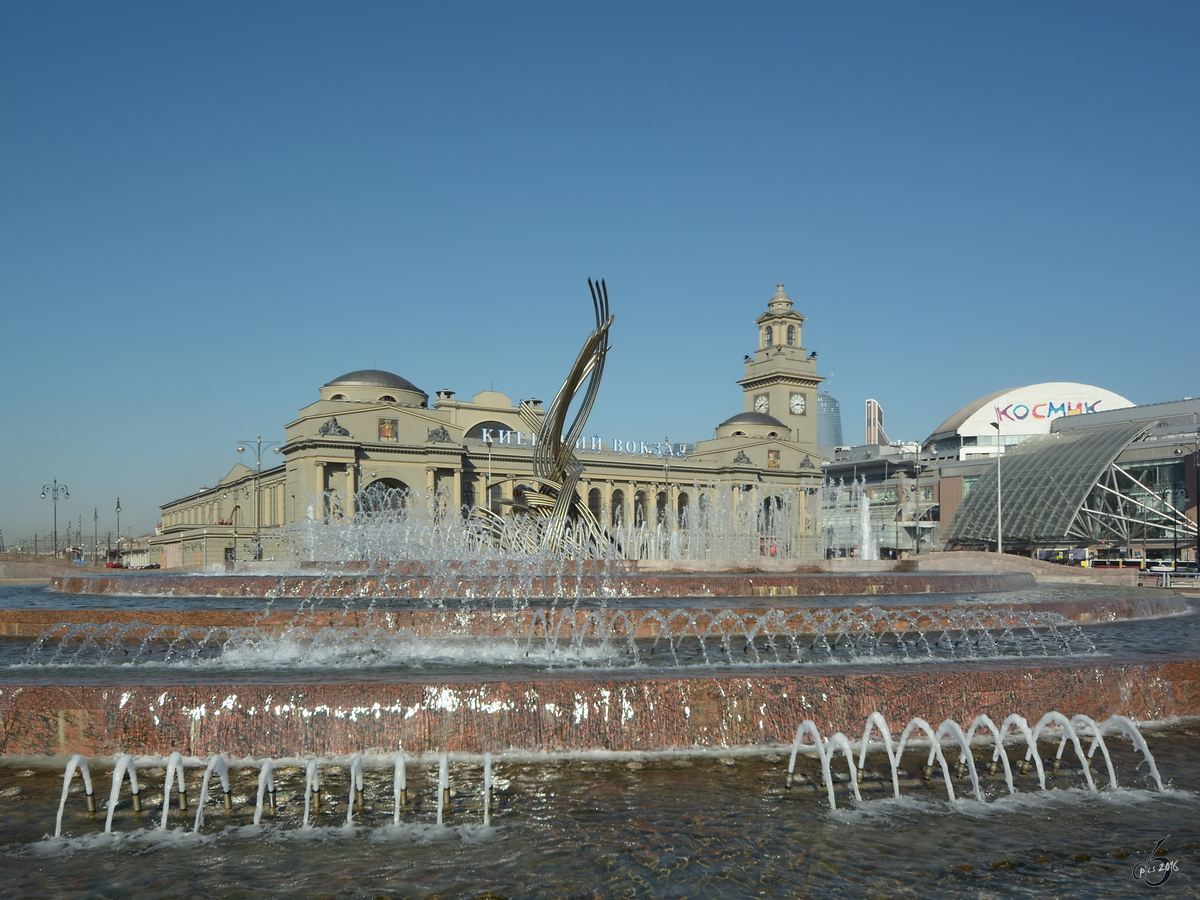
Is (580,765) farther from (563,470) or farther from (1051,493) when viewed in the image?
(1051,493)

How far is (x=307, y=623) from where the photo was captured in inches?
460

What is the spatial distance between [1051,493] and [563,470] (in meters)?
46.9

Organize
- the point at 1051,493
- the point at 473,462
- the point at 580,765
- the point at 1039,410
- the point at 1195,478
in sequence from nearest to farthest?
the point at 580,765 → the point at 1195,478 → the point at 1051,493 → the point at 473,462 → the point at 1039,410

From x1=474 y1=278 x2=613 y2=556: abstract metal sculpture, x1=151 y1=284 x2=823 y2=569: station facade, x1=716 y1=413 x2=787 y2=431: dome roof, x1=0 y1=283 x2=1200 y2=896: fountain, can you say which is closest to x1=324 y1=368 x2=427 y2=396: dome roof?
x1=151 y1=284 x2=823 y2=569: station facade

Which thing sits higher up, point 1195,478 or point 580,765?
point 1195,478

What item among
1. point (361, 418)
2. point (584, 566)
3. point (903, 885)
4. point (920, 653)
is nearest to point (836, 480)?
point (361, 418)

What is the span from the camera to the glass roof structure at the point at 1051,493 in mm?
61219

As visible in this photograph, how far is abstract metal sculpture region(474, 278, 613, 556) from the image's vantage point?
906 inches

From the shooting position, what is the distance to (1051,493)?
63.0 meters

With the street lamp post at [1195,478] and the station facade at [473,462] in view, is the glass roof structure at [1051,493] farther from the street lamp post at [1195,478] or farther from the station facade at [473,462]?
the station facade at [473,462]

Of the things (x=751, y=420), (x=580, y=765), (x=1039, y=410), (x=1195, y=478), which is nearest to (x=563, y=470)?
(x=580, y=765)

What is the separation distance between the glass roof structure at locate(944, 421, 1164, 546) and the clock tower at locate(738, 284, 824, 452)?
2219 cm

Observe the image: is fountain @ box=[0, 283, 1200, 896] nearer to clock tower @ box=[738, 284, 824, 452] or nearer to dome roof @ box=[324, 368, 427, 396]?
dome roof @ box=[324, 368, 427, 396]

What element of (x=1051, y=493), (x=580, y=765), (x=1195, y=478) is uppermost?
(x=1195, y=478)
